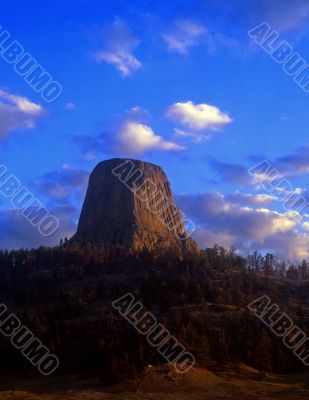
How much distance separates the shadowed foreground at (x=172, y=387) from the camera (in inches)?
958

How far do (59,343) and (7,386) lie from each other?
441 cm

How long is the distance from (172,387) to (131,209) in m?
60.3

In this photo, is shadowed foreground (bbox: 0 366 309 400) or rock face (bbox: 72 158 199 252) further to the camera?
rock face (bbox: 72 158 199 252)

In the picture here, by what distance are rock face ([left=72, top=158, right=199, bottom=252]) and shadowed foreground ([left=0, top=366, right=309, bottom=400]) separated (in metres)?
Answer: 48.5

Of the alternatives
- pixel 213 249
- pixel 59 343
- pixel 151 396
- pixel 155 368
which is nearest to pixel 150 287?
pixel 59 343

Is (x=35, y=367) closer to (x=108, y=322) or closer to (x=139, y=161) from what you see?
(x=108, y=322)

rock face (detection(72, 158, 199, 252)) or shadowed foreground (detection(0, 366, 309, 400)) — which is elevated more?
rock face (detection(72, 158, 199, 252))

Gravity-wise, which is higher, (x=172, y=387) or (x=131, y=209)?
(x=131, y=209)

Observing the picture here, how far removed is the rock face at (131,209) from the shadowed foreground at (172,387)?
159 ft

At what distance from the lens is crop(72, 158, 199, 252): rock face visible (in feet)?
268

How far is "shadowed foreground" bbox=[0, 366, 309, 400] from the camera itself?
79.9 ft

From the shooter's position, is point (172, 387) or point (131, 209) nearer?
point (172, 387)

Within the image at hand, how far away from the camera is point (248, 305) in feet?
142

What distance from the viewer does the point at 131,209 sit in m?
85.9
